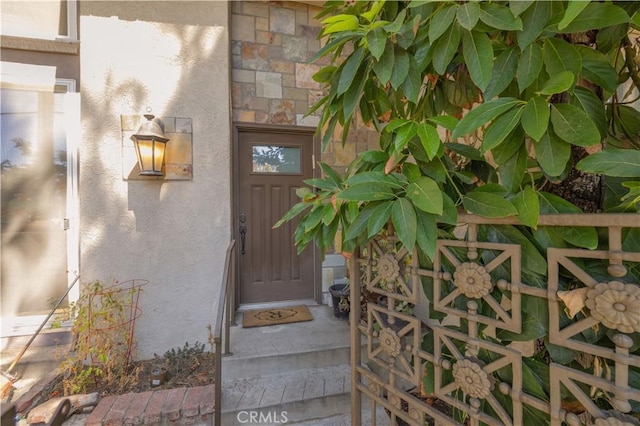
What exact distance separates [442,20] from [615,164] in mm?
536

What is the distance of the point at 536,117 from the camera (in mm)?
660

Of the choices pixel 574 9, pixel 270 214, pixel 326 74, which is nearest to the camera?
pixel 574 9

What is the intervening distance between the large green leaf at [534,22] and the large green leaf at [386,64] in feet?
1.07

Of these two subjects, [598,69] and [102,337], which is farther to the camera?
[102,337]

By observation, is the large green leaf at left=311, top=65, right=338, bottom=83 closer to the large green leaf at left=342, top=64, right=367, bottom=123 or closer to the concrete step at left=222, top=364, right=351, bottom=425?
the large green leaf at left=342, top=64, right=367, bottom=123

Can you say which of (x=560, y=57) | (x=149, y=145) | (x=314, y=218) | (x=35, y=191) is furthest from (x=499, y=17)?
(x=35, y=191)

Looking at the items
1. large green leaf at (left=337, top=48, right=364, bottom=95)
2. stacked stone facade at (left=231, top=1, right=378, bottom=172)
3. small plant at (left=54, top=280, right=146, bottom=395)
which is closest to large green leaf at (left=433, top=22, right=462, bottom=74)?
large green leaf at (left=337, top=48, right=364, bottom=95)

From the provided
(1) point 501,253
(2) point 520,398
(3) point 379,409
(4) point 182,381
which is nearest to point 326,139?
(1) point 501,253

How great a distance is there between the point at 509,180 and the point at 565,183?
0.26 metres

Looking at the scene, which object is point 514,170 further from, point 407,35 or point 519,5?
point 407,35

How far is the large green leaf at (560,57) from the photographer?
697 millimetres

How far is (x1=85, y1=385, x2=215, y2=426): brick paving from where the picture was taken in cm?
178

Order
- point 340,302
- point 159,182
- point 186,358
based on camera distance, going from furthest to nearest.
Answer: point 340,302 → point 159,182 → point 186,358

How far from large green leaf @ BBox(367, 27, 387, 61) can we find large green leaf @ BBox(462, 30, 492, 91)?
0.22 m
